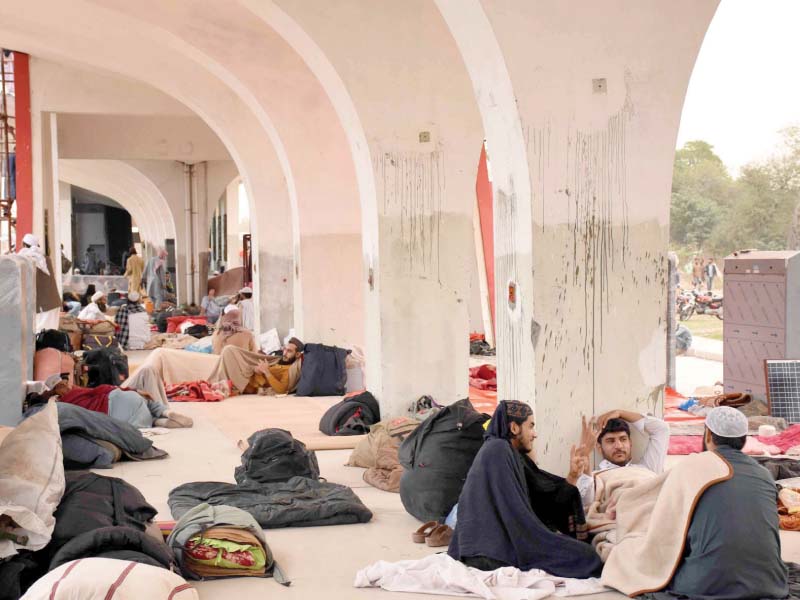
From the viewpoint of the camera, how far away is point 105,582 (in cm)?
416

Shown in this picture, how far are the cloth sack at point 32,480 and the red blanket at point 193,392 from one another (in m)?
5.62

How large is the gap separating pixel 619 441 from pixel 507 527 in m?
1.37

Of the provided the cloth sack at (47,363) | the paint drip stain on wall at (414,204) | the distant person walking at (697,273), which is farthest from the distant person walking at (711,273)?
the cloth sack at (47,363)

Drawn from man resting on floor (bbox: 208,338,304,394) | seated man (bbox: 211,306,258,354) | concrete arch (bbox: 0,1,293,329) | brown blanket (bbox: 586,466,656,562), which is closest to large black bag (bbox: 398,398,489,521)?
brown blanket (bbox: 586,466,656,562)

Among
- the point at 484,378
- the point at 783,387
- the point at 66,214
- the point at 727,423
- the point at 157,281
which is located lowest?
the point at 484,378

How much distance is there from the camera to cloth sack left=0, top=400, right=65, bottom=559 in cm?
465

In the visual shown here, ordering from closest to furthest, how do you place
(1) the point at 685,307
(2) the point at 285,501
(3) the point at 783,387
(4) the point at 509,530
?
(4) the point at 509,530
(2) the point at 285,501
(3) the point at 783,387
(1) the point at 685,307

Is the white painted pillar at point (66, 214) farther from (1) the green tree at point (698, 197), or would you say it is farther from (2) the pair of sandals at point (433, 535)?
(2) the pair of sandals at point (433, 535)

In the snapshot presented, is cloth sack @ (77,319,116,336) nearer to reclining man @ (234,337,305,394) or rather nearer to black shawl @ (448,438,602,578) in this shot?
reclining man @ (234,337,305,394)

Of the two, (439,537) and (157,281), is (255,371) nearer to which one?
(439,537)

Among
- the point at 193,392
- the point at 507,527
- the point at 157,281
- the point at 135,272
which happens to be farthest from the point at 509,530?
the point at 135,272

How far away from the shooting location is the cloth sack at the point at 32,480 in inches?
183

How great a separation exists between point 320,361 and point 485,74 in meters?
5.88

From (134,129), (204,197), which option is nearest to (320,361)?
(134,129)
